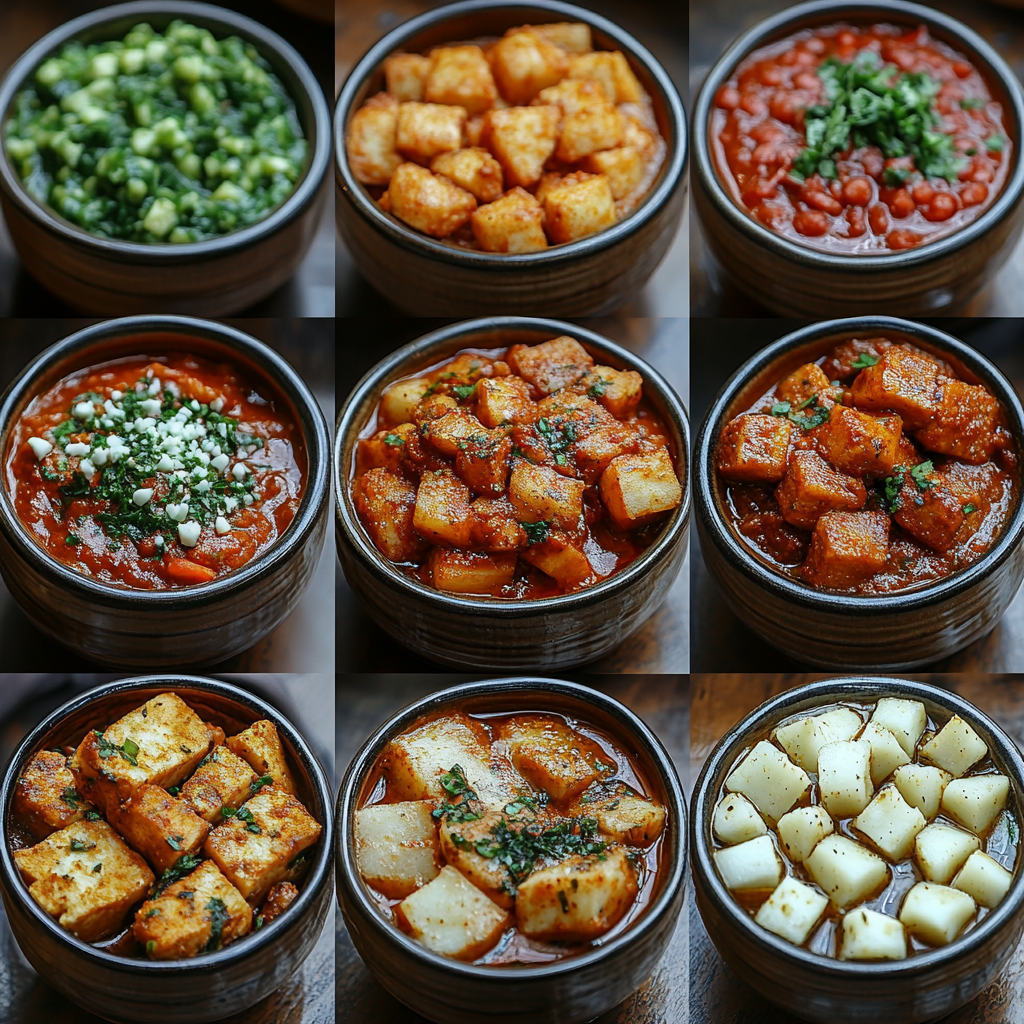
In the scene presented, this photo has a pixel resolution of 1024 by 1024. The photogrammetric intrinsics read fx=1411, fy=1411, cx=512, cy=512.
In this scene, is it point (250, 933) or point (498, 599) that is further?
point (498, 599)

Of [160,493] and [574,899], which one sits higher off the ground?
[160,493]

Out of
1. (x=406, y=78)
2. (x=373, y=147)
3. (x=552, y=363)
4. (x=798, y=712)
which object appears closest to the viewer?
(x=798, y=712)

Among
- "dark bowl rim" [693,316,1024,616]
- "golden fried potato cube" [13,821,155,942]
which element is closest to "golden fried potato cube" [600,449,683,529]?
"dark bowl rim" [693,316,1024,616]

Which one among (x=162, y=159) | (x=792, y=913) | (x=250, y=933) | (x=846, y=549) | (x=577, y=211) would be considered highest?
(x=577, y=211)

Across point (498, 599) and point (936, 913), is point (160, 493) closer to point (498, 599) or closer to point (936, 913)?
point (498, 599)

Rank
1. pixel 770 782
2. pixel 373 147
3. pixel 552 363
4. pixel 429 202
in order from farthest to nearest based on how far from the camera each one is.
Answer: pixel 373 147 < pixel 429 202 < pixel 552 363 < pixel 770 782

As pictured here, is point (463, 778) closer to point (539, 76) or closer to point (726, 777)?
point (726, 777)

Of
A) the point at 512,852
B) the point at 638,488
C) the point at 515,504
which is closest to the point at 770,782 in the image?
the point at 512,852

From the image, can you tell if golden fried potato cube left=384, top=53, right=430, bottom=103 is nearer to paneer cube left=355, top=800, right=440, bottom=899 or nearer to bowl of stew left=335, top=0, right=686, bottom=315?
bowl of stew left=335, top=0, right=686, bottom=315
